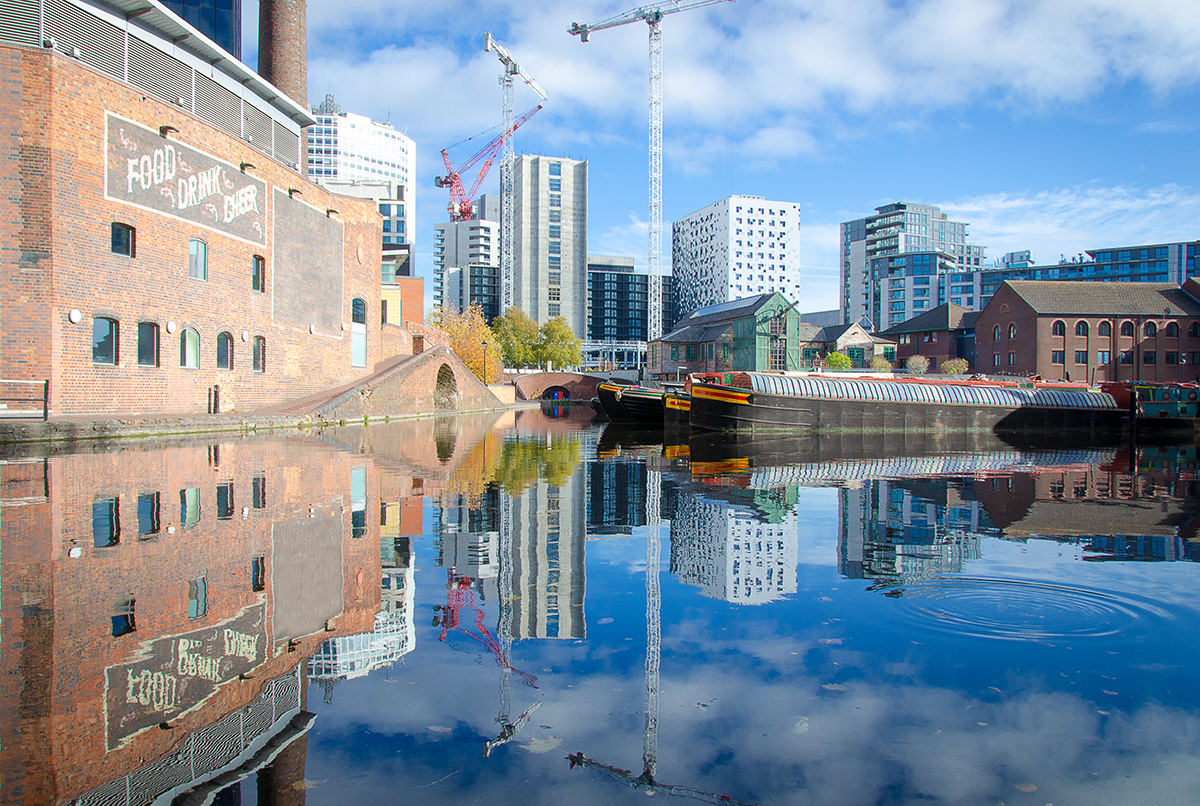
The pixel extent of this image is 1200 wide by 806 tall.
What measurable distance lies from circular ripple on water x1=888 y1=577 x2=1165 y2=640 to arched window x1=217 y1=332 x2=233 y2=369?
25.9 m

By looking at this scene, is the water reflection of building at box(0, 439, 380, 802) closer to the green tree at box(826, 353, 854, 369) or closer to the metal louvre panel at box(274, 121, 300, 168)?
the metal louvre panel at box(274, 121, 300, 168)

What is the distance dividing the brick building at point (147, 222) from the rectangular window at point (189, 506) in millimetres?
12924

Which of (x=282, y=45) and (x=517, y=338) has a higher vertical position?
(x=282, y=45)

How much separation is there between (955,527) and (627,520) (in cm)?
388

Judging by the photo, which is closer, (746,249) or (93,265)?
(93,265)

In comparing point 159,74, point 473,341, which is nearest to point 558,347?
point 473,341

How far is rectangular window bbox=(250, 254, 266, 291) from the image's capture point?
28.5 m

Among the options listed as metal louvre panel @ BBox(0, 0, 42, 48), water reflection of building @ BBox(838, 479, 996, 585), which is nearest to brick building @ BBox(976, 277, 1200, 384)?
water reflection of building @ BBox(838, 479, 996, 585)

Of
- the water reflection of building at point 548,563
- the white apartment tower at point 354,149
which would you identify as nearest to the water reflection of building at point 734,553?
the water reflection of building at point 548,563

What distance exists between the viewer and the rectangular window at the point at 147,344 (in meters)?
22.6

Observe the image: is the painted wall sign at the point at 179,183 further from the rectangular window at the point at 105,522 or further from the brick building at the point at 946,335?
the brick building at the point at 946,335

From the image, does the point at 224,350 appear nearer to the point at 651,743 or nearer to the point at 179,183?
the point at 179,183

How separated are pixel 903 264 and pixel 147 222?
5202 inches

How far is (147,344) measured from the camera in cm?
2289
